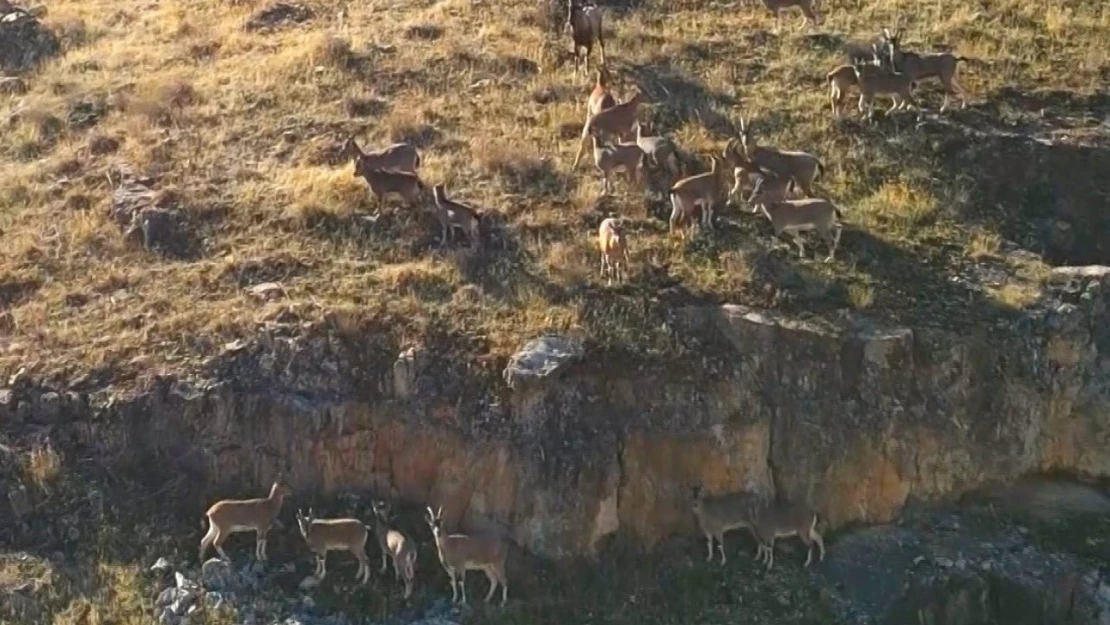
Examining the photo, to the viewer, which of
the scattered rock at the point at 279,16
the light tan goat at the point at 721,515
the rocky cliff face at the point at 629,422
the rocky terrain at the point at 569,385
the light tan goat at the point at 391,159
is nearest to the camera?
the rocky terrain at the point at 569,385

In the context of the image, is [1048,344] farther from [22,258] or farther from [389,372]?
[22,258]

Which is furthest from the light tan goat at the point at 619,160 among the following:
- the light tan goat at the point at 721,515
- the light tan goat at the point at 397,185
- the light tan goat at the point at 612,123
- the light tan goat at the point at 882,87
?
the light tan goat at the point at 721,515

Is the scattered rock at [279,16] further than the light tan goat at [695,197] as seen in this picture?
Yes

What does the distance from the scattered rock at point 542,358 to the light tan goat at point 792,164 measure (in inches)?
166

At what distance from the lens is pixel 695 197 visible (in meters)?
19.1

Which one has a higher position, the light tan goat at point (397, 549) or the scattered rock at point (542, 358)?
the scattered rock at point (542, 358)

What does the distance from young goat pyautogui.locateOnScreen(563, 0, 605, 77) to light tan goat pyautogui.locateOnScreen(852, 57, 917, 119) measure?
4.11 meters

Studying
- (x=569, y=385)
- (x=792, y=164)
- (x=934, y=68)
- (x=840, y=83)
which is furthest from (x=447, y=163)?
(x=934, y=68)

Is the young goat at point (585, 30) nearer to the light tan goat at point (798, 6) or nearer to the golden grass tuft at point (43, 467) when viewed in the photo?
the light tan goat at point (798, 6)

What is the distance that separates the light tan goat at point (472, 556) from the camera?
1577cm

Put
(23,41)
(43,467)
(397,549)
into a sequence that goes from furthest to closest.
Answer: (23,41)
(43,467)
(397,549)

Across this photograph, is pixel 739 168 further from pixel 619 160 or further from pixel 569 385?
pixel 569 385

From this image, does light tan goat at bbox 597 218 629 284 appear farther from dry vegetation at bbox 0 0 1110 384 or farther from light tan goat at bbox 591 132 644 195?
light tan goat at bbox 591 132 644 195

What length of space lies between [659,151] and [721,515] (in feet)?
18.6
